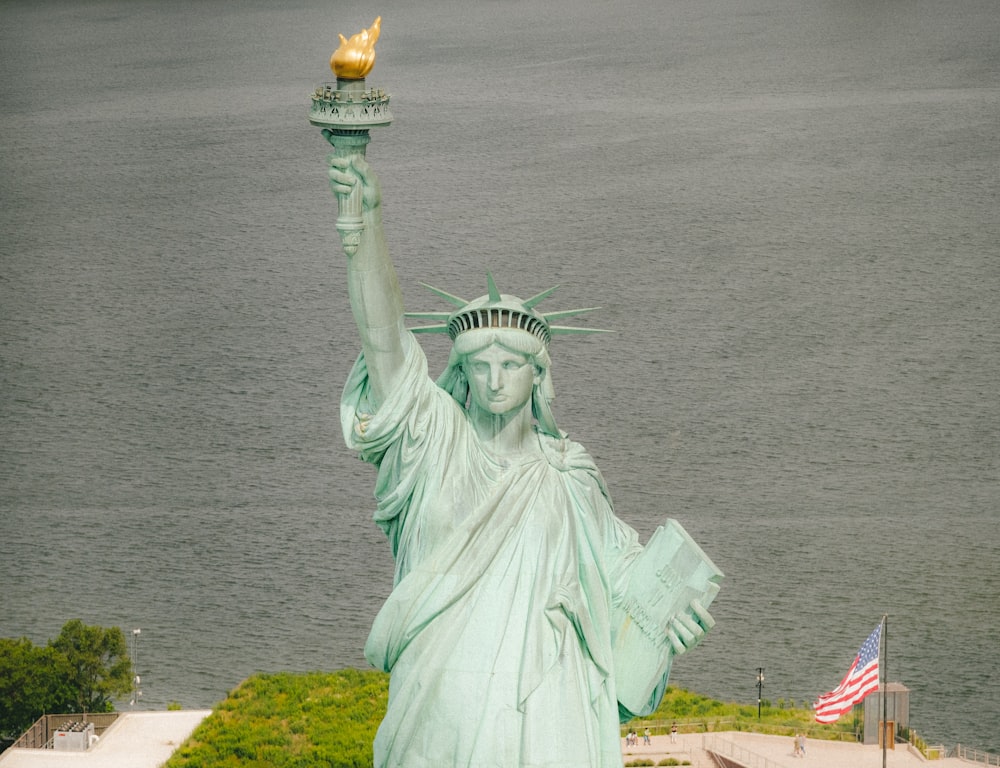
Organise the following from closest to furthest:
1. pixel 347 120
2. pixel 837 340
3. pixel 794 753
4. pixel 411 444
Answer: pixel 347 120 → pixel 411 444 → pixel 794 753 → pixel 837 340

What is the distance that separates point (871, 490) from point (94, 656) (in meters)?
8.26

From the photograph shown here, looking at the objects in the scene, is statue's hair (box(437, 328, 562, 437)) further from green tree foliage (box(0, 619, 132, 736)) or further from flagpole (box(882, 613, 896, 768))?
green tree foliage (box(0, 619, 132, 736))

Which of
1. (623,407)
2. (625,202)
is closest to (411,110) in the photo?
(625,202)

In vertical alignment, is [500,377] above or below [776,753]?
below

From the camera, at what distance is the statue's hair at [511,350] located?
7047 millimetres

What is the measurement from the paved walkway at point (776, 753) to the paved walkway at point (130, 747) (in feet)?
14.6

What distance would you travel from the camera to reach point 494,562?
6.91 metres

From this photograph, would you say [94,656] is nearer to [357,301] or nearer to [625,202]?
[625,202]

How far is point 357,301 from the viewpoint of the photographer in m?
6.82

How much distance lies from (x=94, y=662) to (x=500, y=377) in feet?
50.3

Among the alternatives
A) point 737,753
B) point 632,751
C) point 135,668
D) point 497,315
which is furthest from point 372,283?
point 135,668

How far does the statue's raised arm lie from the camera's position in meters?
6.71

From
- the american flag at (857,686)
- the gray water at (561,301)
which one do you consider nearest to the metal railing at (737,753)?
the gray water at (561,301)

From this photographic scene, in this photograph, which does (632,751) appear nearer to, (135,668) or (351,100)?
(135,668)
